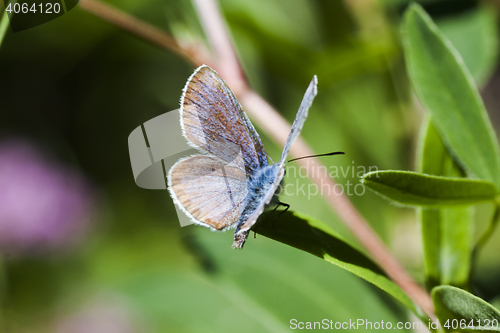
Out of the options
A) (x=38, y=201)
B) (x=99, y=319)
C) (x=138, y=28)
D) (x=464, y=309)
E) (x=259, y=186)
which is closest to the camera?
(x=464, y=309)

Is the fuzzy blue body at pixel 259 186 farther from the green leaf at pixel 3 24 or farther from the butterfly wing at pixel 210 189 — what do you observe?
the green leaf at pixel 3 24

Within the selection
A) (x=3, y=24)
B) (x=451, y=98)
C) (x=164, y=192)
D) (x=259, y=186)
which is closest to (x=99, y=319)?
(x=164, y=192)

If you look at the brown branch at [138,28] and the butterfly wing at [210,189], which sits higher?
the brown branch at [138,28]

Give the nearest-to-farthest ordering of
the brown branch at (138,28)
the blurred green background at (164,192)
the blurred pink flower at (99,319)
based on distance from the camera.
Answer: the brown branch at (138,28) → the blurred green background at (164,192) → the blurred pink flower at (99,319)

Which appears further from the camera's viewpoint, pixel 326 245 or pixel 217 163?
pixel 217 163

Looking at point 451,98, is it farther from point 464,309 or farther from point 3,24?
point 3,24

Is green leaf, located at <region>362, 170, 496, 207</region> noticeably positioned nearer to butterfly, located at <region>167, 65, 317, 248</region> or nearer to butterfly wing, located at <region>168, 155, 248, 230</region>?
butterfly, located at <region>167, 65, 317, 248</region>

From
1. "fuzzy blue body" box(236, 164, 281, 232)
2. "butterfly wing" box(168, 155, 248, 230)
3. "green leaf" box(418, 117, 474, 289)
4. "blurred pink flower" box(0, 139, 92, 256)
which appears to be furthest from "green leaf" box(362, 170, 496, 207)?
"blurred pink flower" box(0, 139, 92, 256)

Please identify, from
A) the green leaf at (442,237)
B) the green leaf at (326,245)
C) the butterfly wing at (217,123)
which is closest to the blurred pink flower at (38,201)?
the butterfly wing at (217,123)
